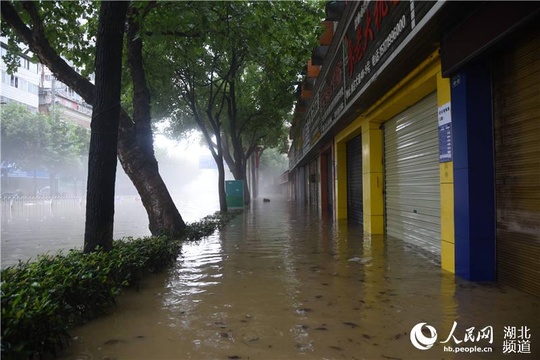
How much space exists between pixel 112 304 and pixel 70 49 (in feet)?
26.1

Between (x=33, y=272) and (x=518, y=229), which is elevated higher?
(x=518, y=229)

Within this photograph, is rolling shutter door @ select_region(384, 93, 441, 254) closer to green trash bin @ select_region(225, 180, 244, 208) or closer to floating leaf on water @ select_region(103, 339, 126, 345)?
floating leaf on water @ select_region(103, 339, 126, 345)

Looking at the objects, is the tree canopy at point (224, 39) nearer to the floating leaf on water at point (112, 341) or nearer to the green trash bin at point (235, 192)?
the green trash bin at point (235, 192)

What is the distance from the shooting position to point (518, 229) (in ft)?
13.1

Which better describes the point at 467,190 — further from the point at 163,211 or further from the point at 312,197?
the point at 312,197

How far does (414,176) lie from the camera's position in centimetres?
698

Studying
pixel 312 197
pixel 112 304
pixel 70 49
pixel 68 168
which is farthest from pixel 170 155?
pixel 112 304

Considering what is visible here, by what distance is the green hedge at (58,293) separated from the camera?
2.48m

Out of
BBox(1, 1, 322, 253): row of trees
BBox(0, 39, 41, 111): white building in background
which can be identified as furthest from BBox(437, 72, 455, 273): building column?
BBox(0, 39, 41, 111): white building in background

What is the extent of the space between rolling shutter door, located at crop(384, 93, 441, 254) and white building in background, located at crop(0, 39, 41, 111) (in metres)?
40.8

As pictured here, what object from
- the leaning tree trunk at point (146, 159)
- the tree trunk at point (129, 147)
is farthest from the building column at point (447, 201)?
the leaning tree trunk at point (146, 159)

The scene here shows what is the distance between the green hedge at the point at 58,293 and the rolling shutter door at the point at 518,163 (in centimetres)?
432

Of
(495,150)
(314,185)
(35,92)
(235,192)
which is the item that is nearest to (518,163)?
(495,150)

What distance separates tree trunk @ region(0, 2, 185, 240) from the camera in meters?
6.20
